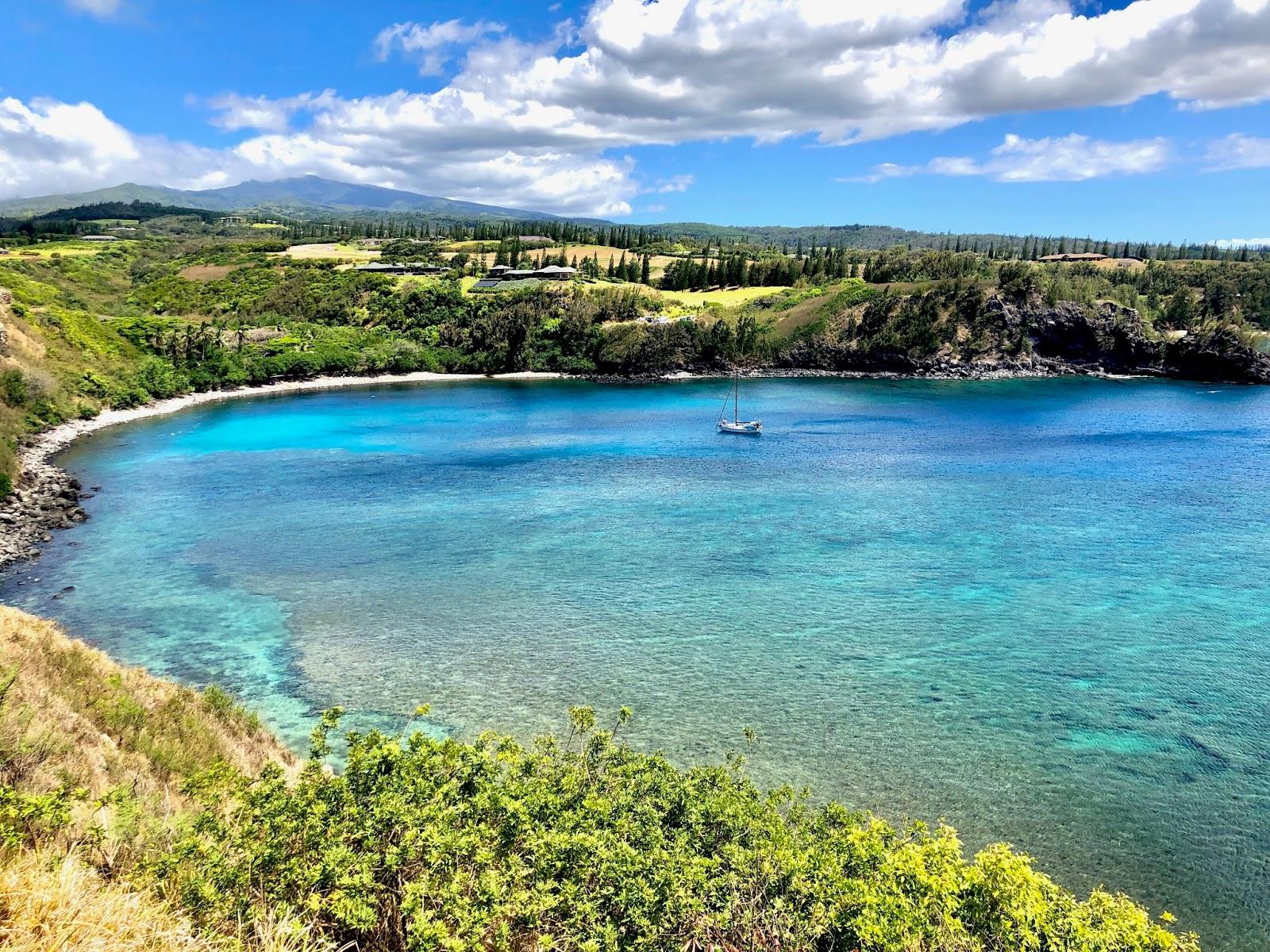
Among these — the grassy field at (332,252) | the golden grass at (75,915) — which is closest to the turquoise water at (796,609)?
the golden grass at (75,915)

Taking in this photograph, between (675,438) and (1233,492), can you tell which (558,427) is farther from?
(1233,492)

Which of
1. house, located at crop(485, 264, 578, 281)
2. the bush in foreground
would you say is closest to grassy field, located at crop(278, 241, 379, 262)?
A: house, located at crop(485, 264, 578, 281)

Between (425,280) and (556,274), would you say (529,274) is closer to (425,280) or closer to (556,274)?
(556,274)

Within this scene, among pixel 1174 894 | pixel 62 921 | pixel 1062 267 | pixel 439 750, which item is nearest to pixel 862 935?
pixel 439 750

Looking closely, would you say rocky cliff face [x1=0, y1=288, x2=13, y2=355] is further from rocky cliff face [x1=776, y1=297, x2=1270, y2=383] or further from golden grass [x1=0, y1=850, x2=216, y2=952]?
rocky cliff face [x1=776, y1=297, x2=1270, y2=383]

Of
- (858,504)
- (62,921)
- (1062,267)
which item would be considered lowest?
(858,504)

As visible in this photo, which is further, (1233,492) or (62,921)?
(1233,492)

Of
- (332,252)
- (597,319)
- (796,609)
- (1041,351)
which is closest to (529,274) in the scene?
(597,319)
